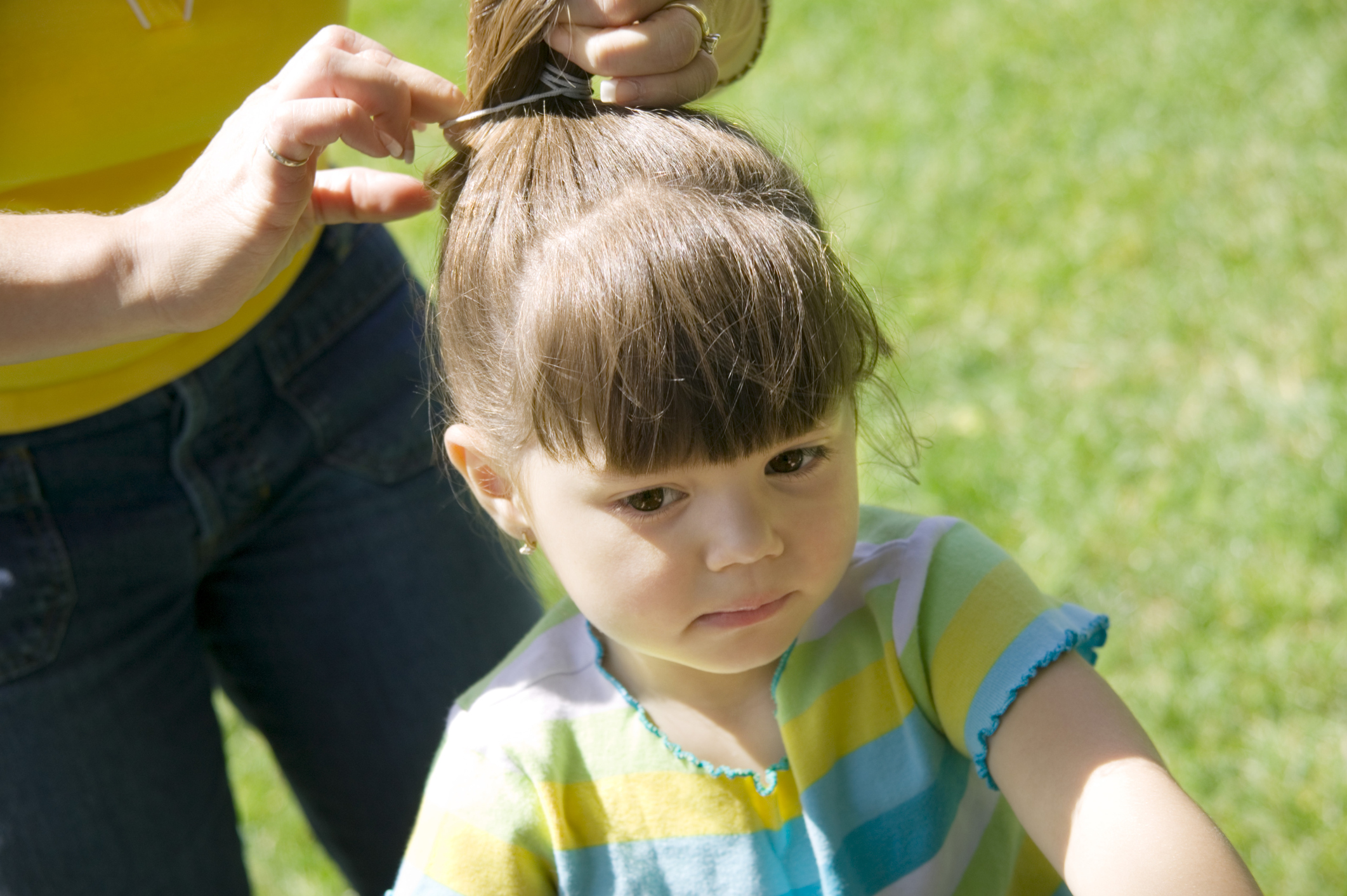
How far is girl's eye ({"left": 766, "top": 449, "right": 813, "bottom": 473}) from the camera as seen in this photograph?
56.7 inches

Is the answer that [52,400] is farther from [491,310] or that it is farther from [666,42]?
[666,42]

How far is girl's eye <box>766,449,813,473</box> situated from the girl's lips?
143 millimetres

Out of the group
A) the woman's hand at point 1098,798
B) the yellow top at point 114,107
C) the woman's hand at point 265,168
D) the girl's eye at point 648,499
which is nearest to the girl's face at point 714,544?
the girl's eye at point 648,499

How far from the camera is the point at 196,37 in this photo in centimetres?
157

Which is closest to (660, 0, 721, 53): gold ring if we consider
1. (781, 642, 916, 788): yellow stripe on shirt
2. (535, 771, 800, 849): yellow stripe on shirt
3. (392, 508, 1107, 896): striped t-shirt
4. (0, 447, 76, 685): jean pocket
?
(392, 508, 1107, 896): striped t-shirt

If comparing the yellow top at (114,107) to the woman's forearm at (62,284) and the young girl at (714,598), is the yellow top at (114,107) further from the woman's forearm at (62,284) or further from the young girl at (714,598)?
the young girl at (714,598)

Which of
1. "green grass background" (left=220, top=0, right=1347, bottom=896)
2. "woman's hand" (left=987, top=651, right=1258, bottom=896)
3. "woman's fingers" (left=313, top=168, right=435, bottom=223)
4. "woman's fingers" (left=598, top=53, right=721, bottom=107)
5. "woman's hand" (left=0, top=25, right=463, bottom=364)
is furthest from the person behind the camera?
"green grass background" (left=220, top=0, right=1347, bottom=896)

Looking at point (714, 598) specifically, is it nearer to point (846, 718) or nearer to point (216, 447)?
point (846, 718)

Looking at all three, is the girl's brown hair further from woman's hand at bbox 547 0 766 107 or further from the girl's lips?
the girl's lips

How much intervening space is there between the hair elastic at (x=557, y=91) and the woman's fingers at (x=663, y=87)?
3 cm

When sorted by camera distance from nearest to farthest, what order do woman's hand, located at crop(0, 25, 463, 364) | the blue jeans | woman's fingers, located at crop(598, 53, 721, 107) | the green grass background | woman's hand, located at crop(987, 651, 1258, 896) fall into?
woman's hand, located at crop(987, 651, 1258, 896) < woman's hand, located at crop(0, 25, 463, 364) < woman's fingers, located at crop(598, 53, 721, 107) < the blue jeans < the green grass background

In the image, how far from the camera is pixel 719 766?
159 centimetres

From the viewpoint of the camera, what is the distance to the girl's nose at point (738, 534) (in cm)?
136

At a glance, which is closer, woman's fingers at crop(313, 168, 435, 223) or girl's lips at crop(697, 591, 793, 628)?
girl's lips at crop(697, 591, 793, 628)
